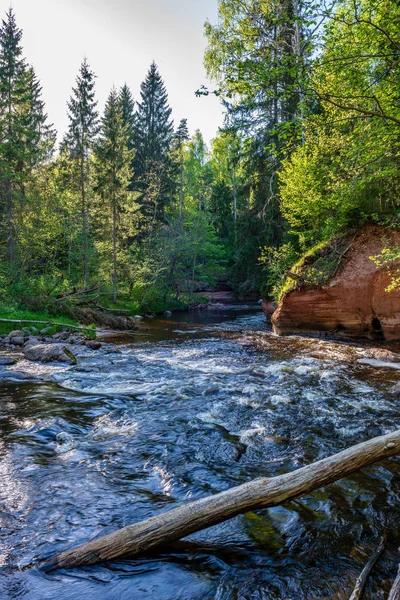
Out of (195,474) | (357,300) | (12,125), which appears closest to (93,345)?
(195,474)

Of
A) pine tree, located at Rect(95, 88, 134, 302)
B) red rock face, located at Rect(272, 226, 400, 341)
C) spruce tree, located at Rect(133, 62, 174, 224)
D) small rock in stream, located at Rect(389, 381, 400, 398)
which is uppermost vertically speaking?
spruce tree, located at Rect(133, 62, 174, 224)

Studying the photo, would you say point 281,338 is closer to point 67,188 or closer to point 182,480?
point 182,480

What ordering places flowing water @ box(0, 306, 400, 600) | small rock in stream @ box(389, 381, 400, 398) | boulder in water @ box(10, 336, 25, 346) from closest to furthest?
flowing water @ box(0, 306, 400, 600), small rock in stream @ box(389, 381, 400, 398), boulder in water @ box(10, 336, 25, 346)

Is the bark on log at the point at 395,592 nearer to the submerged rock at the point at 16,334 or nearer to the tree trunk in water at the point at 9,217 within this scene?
the submerged rock at the point at 16,334

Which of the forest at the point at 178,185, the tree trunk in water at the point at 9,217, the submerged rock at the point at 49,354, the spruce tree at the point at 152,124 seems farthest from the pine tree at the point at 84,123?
the submerged rock at the point at 49,354

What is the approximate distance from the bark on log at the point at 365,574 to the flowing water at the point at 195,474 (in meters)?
0.06

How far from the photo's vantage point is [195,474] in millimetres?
4316

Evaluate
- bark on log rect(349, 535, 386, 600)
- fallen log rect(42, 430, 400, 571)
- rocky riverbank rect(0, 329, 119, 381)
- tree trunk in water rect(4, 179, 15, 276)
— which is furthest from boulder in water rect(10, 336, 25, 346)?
bark on log rect(349, 535, 386, 600)

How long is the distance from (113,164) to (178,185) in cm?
1046

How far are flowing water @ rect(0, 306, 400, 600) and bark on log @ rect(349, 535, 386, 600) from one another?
0.20 ft

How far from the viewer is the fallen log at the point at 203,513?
259cm

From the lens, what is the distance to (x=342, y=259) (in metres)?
13.2

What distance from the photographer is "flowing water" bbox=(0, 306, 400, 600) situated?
2.72m

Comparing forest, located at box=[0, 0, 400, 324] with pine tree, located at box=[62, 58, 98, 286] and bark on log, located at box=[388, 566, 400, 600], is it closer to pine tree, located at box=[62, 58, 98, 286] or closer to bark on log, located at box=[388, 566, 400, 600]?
pine tree, located at box=[62, 58, 98, 286]
